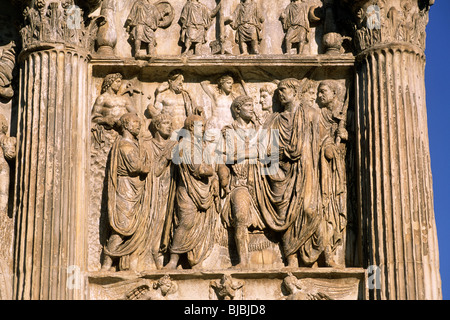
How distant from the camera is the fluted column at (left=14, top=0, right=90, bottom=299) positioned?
1606 centimetres

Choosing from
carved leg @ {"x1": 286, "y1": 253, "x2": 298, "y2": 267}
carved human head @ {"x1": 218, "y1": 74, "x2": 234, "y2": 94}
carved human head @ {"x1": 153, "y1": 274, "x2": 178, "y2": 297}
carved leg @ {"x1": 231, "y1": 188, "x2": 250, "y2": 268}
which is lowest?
carved human head @ {"x1": 153, "y1": 274, "x2": 178, "y2": 297}

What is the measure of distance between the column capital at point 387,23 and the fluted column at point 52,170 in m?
3.79

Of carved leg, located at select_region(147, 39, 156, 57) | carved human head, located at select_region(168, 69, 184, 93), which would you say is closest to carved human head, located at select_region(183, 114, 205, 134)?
carved human head, located at select_region(168, 69, 184, 93)

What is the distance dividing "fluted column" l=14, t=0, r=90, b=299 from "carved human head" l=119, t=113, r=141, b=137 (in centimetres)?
51

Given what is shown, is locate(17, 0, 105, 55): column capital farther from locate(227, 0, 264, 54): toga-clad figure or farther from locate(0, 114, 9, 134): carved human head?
locate(227, 0, 264, 54): toga-clad figure

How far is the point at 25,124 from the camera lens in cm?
1669

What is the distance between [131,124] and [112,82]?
0.73 meters

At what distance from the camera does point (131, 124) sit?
1705cm

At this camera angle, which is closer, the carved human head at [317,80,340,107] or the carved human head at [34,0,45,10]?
the carved human head at [34,0,45,10]

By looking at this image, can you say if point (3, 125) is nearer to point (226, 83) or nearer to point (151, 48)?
point (151, 48)

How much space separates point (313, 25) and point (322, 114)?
134 cm

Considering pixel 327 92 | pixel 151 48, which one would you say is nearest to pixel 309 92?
pixel 327 92
